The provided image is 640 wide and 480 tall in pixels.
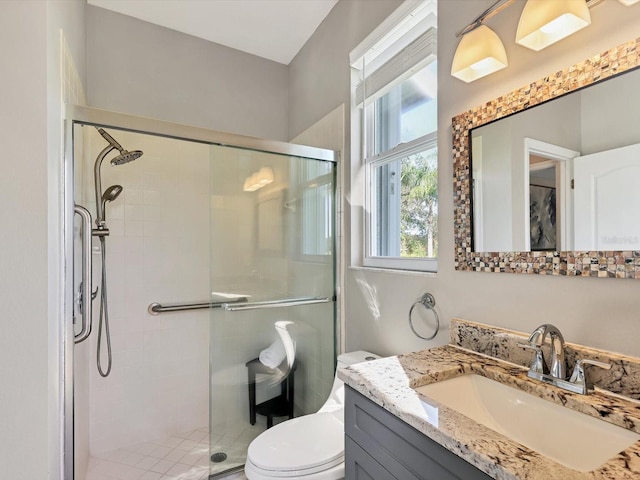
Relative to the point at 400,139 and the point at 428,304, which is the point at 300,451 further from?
the point at 400,139

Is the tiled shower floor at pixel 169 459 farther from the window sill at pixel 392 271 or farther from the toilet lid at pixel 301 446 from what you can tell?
the window sill at pixel 392 271

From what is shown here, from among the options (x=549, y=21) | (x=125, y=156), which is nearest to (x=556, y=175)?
(x=549, y=21)

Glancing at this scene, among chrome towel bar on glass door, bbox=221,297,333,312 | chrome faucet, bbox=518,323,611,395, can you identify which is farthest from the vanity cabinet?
chrome towel bar on glass door, bbox=221,297,333,312

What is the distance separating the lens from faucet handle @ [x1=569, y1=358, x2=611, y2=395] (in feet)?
2.83

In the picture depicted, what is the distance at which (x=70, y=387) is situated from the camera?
1.44 metres

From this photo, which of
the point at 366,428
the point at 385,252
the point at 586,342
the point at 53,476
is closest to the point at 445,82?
the point at 385,252

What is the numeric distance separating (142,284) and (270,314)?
97 cm

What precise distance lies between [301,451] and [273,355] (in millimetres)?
714

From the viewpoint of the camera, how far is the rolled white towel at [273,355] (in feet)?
6.54

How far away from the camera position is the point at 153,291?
2326 mm

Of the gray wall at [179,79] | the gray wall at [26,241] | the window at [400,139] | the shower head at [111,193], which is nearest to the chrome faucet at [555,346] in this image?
the window at [400,139]

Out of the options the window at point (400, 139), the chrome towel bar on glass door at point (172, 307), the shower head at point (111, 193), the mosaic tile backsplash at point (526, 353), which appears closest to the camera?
the mosaic tile backsplash at point (526, 353)

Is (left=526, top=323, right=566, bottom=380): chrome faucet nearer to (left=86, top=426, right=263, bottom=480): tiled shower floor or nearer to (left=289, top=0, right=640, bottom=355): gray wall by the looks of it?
(left=289, top=0, right=640, bottom=355): gray wall

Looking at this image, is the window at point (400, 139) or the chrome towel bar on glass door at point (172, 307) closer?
the window at point (400, 139)
